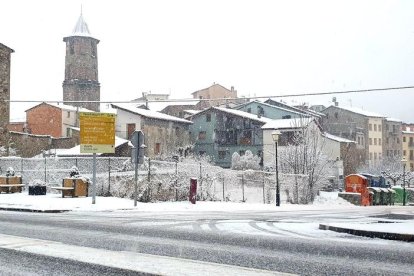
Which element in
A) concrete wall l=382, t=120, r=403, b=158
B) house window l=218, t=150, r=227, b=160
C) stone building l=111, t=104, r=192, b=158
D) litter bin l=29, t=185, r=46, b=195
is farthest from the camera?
concrete wall l=382, t=120, r=403, b=158

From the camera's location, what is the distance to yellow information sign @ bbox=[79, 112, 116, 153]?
825 inches

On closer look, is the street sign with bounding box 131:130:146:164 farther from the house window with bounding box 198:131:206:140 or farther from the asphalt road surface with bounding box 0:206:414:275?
the house window with bounding box 198:131:206:140

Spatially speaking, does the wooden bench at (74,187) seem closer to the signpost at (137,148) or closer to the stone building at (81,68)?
the signpost at (137,148)

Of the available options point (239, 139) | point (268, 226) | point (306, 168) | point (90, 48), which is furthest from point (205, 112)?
point (268, 226)

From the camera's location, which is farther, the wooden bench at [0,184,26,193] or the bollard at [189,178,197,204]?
the wooden bench at [0,184,26,193]

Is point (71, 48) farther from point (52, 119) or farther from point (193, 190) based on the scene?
point (193, 190)

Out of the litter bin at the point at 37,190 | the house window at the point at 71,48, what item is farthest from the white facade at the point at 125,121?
the litter bin at the point at 37,190

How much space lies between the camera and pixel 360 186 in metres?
35.6

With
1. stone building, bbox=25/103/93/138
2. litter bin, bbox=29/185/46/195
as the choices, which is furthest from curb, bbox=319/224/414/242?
stone building, bbox=25/103/93/138

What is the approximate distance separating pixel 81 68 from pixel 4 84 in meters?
40.4

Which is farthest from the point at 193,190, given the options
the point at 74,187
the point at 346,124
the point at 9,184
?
the point at 346,124

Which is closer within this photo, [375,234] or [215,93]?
[375,234]

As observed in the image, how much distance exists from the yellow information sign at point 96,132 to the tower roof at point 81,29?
6761 cm

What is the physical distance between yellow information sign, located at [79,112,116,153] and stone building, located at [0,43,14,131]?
2382cm
